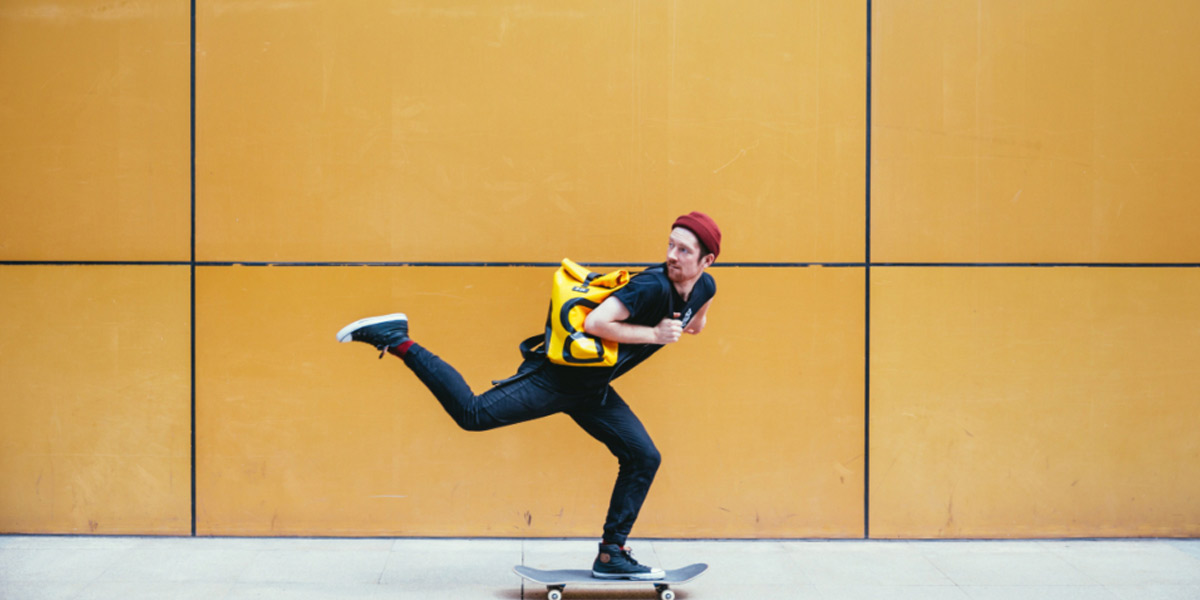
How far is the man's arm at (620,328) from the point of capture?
153 inches

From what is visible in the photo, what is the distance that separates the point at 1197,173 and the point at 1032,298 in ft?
3.95

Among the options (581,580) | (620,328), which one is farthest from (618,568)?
(620,328)

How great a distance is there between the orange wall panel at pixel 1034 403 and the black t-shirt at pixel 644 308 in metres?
1.48

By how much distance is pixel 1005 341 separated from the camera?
5168mm

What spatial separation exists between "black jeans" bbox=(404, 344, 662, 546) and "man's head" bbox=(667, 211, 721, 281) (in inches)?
27.7

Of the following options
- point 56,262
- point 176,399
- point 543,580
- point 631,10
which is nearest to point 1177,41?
point 631,10

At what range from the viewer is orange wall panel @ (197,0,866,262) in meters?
5.03

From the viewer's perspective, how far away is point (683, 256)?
3957 mm

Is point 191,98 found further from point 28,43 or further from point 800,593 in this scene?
point 800,593

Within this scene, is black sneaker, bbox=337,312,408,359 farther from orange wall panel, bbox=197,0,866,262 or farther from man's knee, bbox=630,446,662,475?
man's knee, bbox=630,446,662,475

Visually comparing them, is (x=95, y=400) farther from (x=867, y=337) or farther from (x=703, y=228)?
(x=867, y=337)

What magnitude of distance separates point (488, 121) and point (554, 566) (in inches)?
97.1

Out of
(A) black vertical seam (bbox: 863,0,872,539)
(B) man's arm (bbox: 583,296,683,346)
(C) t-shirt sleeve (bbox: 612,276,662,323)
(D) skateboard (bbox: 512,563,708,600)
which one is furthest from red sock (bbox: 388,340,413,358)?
(A) black vertical seam (bbox: 863,0,872,539)

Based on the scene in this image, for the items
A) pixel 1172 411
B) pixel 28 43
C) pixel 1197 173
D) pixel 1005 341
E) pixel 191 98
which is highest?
pixel 28 43
